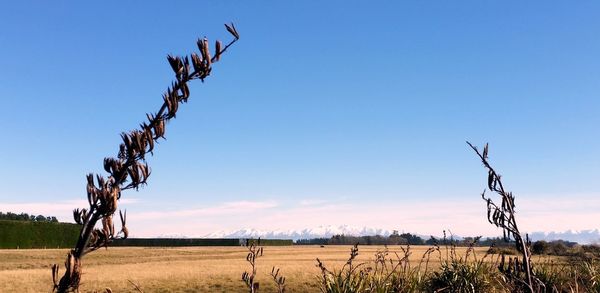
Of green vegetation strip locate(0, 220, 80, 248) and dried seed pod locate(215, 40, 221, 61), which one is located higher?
green vegetation strip locate(0, 220, 80, 248)

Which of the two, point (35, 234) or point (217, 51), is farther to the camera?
point (35, 234)

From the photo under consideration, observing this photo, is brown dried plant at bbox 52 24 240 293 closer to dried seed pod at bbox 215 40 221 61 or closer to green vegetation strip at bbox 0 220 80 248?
dried seed pod at bbox 215 40 221 61

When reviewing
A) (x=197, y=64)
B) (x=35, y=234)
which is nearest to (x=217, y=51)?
(x=197, y=64)

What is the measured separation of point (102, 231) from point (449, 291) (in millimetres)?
11818

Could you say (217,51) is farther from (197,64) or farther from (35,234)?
(35,234)

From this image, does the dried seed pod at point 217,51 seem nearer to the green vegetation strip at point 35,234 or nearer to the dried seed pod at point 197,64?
the dried seed pod at point 197,64

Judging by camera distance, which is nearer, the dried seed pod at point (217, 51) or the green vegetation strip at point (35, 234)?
the dried seed pod at point (217, 51)

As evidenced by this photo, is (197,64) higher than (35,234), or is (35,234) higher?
(35,234)

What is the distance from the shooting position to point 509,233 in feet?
9.03

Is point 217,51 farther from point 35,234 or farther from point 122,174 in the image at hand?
point 35,234

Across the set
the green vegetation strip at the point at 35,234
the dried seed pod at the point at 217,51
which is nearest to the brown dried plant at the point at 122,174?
the dried seed pod at the point at 217,51

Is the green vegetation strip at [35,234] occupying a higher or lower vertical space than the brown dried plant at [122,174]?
higher

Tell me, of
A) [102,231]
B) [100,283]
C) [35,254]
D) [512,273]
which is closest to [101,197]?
[102,231]

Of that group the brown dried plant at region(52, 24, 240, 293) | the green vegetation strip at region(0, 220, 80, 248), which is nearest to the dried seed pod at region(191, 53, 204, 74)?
the brown dried plant at region(52, 24, 240, 293)
